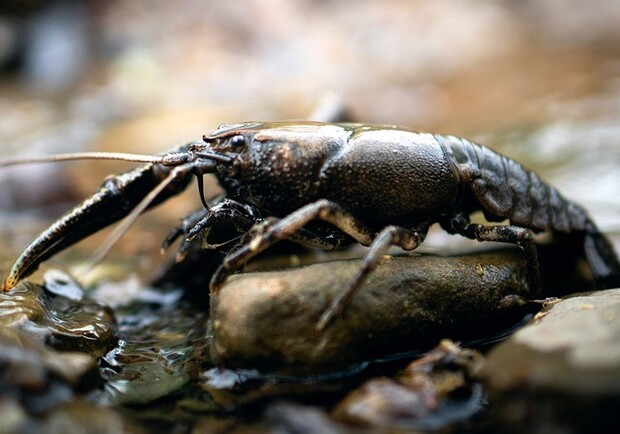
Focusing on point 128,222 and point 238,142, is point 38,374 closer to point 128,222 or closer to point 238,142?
point 128,222

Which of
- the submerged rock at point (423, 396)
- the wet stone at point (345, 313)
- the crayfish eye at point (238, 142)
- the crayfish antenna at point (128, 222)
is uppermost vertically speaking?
the crayfish eye at point (238, 142)

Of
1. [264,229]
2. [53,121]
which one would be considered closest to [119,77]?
[53,121]

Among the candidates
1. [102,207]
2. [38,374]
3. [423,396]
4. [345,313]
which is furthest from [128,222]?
[423,396]

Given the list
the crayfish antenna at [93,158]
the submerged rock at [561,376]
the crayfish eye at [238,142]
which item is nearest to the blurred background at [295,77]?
the crayfish antenna at [93,158]

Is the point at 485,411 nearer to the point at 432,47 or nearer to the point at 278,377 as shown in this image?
the point at 278,377

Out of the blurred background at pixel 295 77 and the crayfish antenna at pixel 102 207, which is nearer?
the crayfish antenna at pixel 102 207

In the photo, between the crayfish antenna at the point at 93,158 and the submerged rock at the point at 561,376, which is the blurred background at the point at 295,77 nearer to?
the crayfish antenna at the point at 93,158

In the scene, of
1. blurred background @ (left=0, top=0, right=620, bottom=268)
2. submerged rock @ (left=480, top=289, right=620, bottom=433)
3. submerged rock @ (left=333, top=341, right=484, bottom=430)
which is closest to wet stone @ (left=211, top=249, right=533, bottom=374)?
submerged rock @ (left=333, top=341, right=484, bottom=430)

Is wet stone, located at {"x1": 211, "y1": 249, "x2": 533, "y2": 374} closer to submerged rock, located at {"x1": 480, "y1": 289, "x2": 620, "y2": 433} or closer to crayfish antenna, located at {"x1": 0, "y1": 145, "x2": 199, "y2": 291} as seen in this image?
submerged rock, located at {"x1": 480, "y1": 289, "x2": 620, "y2": 433}
